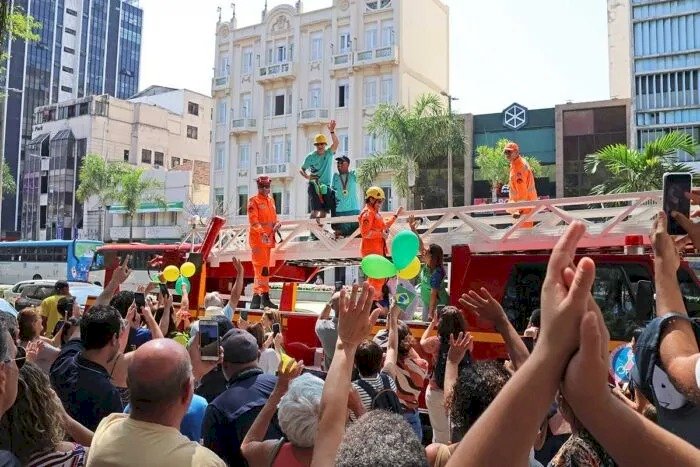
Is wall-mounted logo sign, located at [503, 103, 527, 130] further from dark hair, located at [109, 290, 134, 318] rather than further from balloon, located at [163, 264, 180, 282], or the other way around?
dark hair, located at [109, 290, 134, 318]

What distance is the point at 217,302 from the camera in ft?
24.9

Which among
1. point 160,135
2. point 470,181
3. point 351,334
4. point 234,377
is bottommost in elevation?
point 234,377

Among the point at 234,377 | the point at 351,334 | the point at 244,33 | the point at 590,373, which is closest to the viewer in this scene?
the point at 590,373

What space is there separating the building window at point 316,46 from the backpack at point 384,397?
135 ft

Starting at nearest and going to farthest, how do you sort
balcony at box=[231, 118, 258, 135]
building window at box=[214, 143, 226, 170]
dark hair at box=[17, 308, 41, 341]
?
dark hair at box=[17, 308, 41, 341]
balcony at box=[231, 118, 258, 135]
building window at box=[214, 143, 226, 170]

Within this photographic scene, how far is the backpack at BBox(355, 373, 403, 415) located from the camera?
3.11 m

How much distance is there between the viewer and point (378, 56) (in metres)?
40.2

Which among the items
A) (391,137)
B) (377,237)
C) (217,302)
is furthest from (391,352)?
(391,137)

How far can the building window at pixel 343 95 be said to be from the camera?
41312mm

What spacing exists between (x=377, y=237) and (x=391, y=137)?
25.2 metres

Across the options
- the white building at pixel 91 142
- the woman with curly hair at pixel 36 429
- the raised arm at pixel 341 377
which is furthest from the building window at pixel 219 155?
the raised arm at pixel 341 377

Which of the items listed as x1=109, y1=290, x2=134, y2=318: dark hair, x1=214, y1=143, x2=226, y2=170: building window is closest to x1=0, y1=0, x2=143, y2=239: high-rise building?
x1=214, y1=143, x2=226, y2=170: building window

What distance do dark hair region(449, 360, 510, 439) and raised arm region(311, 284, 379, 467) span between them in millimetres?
515

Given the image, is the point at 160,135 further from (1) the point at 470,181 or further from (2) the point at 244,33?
(1) the point at 470,181
